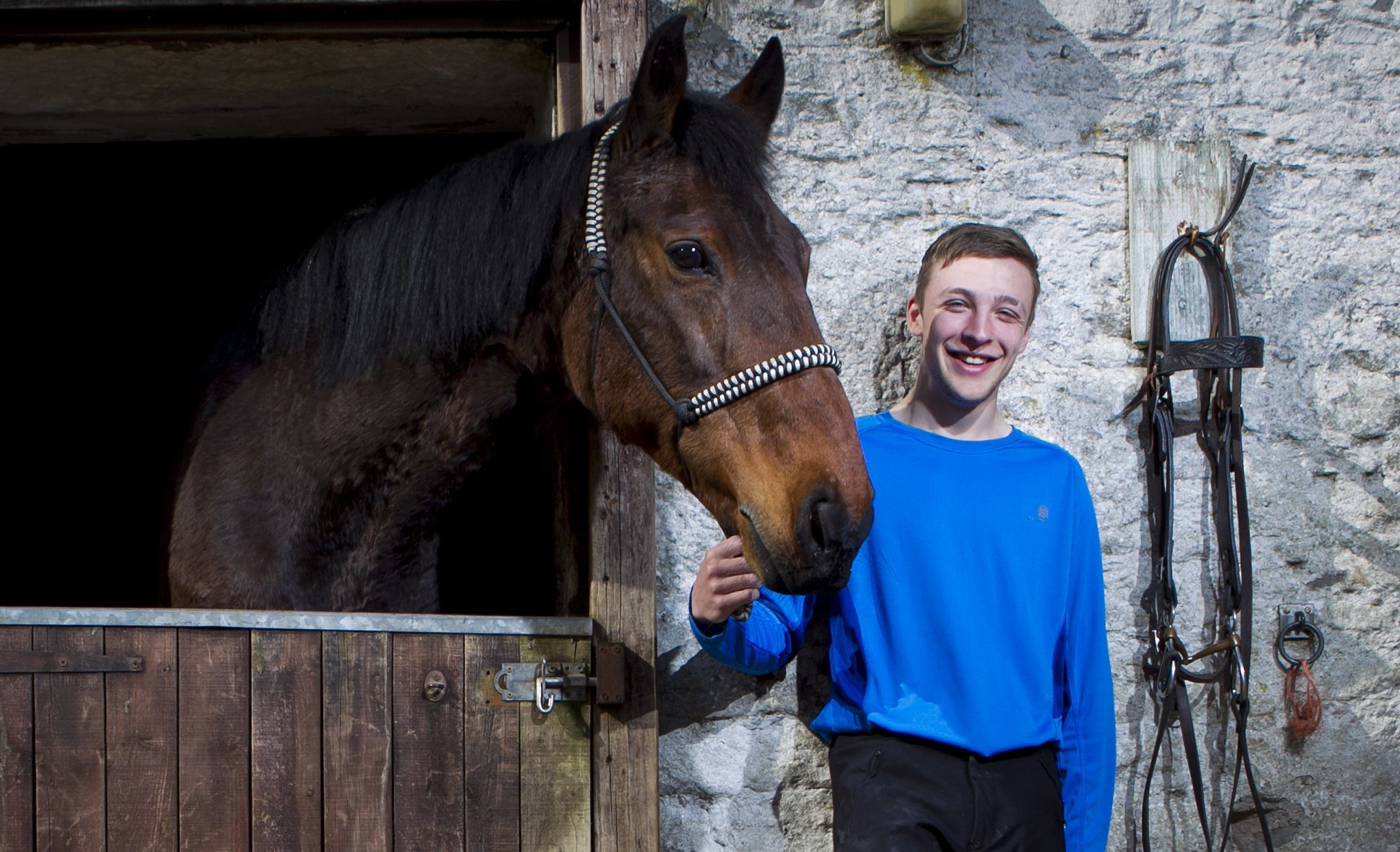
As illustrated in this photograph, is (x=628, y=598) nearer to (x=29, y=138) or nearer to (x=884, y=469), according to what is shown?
(x=884, y=469)

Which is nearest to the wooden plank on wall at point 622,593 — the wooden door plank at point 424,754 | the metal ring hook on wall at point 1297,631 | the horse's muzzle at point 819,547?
the wooden door plank at point 424,754

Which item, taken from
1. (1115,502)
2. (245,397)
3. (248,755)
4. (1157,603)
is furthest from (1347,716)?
(245,397)

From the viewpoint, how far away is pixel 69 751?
2.12 m

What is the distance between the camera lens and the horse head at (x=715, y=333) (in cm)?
171

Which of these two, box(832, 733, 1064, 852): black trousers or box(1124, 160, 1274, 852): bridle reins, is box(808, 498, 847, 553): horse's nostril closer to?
box(832, 733, 1064, 852): black trousers

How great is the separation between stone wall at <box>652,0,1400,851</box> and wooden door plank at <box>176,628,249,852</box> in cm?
86

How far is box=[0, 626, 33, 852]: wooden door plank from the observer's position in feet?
6.91

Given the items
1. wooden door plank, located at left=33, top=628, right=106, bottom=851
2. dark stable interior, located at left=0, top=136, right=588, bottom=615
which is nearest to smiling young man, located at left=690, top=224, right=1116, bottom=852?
wooden door plank, located at left=33, top=628, right=106, bottom=851

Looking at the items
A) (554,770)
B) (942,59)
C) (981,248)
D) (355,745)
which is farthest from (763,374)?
(942,59)

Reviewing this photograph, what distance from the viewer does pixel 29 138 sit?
318 cm

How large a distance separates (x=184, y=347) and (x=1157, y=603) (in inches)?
139

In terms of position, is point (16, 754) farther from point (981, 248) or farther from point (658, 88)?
point (981, 248)

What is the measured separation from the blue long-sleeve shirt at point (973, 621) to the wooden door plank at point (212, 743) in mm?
879

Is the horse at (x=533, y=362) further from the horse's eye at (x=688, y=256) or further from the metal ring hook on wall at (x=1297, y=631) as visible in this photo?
the metal ring hook on wall at (x=1297, y=631)
